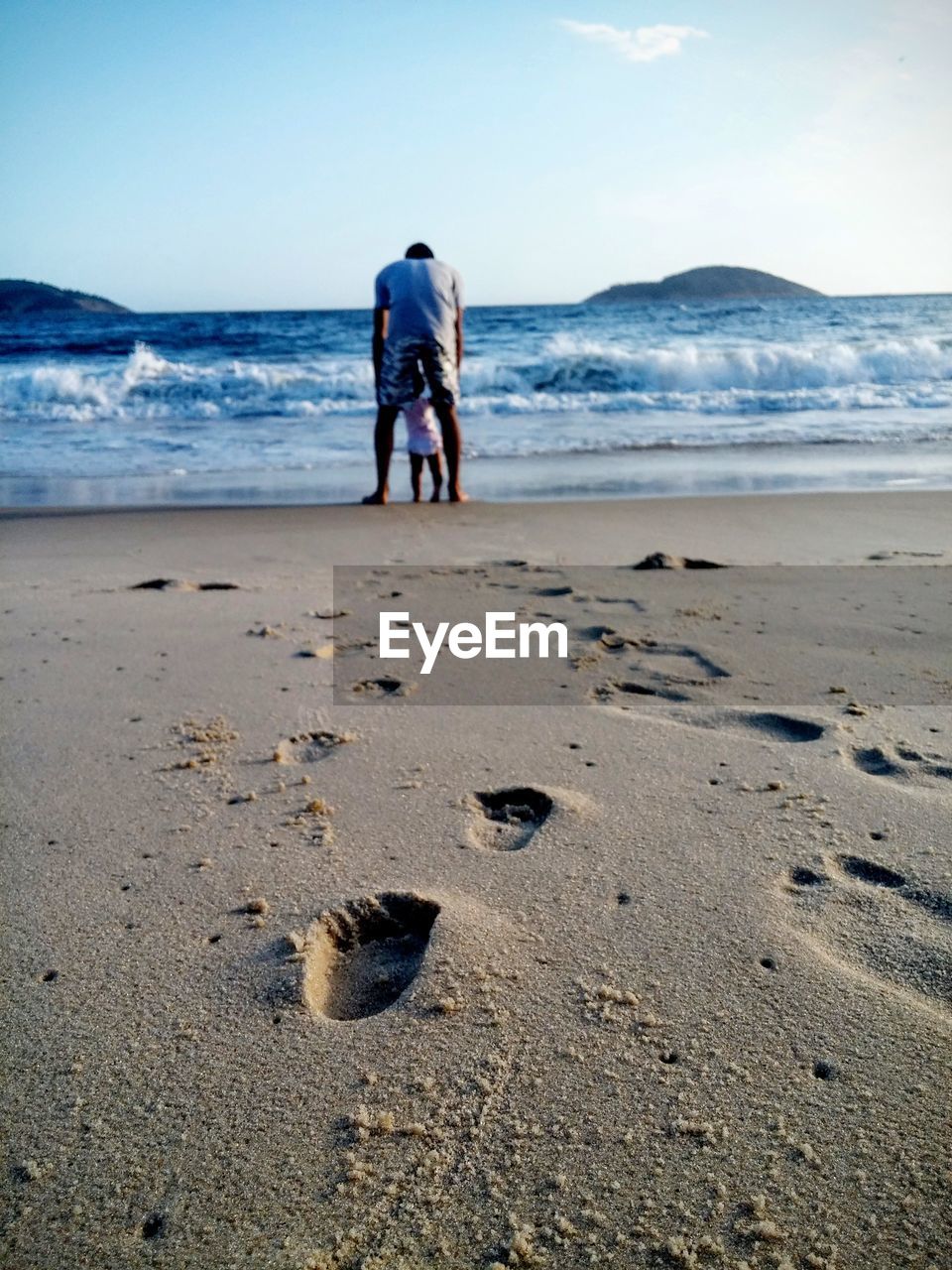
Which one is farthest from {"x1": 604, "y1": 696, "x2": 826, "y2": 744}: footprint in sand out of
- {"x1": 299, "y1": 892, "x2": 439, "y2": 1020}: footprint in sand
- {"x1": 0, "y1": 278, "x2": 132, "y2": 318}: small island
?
{"x1": 0, "y1": 278, "x2": 132, "y2": 318}: small island

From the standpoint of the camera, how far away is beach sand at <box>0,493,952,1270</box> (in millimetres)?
992

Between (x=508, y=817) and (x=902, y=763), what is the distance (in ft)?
2.64

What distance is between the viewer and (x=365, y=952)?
145 centimetres

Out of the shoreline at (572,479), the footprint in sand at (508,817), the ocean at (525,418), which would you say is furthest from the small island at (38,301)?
the footprint in sand at (508,817)

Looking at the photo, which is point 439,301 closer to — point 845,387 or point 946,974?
point 946,974

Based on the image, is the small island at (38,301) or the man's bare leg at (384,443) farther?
the small island at (38,301)

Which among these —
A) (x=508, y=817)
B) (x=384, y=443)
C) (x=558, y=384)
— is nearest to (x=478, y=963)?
(x=508, y=817)

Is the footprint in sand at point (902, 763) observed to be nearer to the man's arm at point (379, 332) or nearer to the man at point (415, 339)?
the man at point (415, 339)

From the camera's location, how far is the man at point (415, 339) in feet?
18.6

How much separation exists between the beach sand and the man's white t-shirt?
341 cm

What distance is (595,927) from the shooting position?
1.43 metres

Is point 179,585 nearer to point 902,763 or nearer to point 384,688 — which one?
point 384,688

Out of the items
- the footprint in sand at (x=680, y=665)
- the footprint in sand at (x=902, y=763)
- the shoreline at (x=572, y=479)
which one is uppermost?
the shoreline at (x=572, y=479)

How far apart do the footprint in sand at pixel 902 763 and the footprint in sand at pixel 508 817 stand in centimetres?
65
